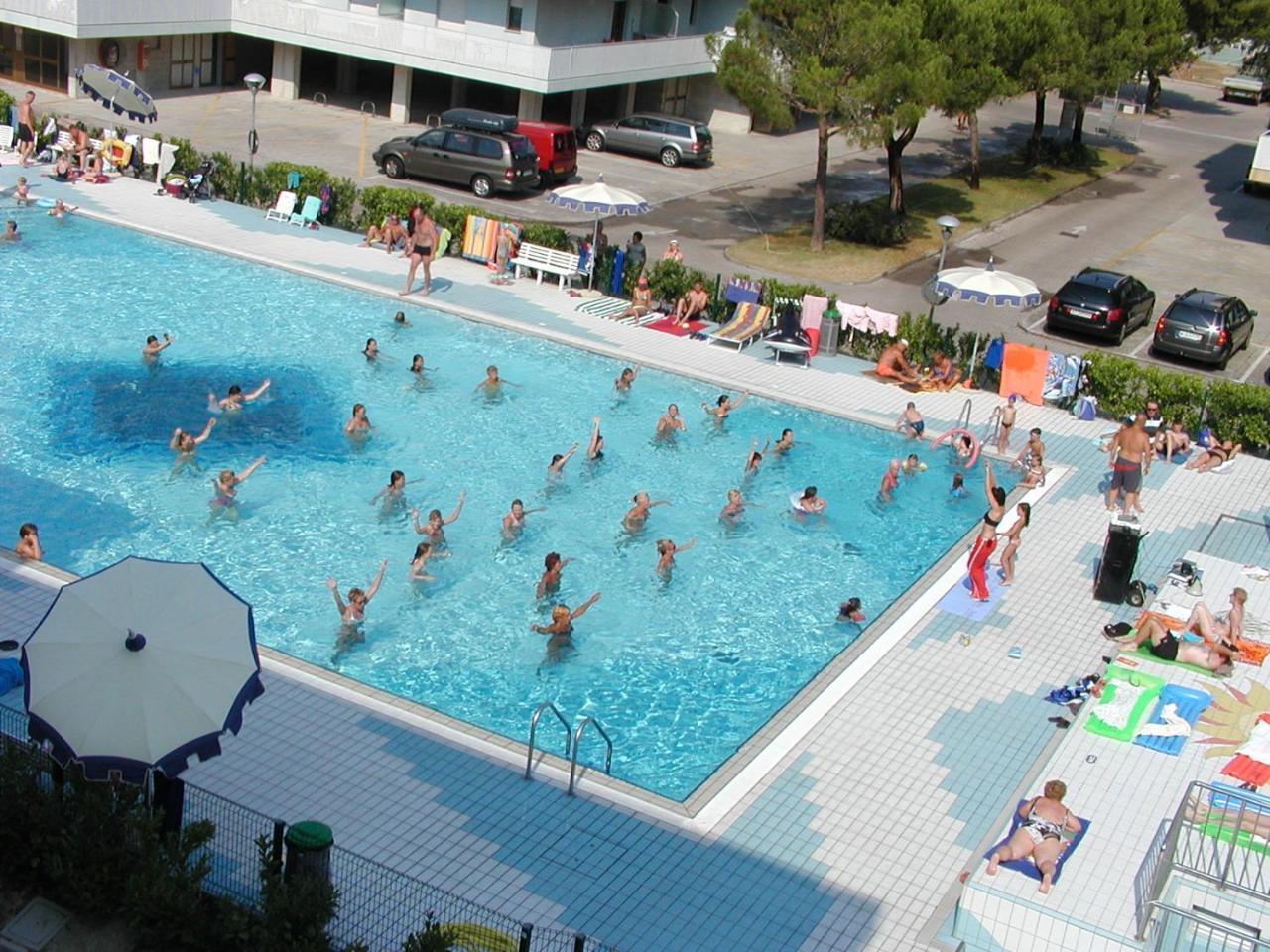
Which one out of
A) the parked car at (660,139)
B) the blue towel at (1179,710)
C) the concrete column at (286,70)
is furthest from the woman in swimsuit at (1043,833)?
the concrete column at (286,70)

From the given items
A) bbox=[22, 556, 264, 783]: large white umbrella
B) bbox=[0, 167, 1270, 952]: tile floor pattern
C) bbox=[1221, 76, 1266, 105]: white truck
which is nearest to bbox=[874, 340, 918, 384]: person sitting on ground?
bbox=[0, 167, 1270, 952]: tile floor pattern

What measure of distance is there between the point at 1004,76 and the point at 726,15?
1481 cm

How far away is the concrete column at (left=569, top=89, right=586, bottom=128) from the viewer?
44.8 metres

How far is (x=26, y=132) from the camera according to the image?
34.6 metres

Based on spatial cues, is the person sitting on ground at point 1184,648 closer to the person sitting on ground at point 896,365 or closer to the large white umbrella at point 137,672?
the person sitting on ground at point 896,365

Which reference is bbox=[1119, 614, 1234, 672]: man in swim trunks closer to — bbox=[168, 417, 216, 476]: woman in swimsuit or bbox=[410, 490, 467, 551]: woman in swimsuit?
bbox=[410, 490, 467, 551]: woman in swimsuit

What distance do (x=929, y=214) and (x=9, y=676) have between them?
3038 centimetres

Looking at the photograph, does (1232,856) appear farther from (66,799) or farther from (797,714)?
(66,799)

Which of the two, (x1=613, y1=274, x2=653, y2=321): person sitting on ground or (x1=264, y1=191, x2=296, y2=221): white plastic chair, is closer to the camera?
(x1=613, y1=274, x2=653, y2=321): person sitting on ground

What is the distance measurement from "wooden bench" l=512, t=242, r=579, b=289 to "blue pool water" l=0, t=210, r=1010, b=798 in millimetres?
3175

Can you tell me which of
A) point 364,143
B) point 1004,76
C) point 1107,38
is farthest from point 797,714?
point 1107,38

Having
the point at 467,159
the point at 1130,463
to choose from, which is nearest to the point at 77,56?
the point at 467,159

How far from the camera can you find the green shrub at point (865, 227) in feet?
119

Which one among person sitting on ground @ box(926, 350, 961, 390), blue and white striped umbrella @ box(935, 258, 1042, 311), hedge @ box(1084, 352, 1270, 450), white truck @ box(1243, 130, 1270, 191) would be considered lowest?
person sitting on ground @ box(926, 350, 961, 390)
